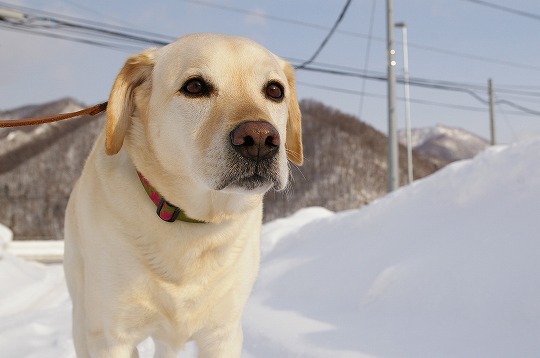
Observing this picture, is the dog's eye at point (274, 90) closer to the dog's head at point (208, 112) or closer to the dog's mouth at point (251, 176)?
the dog's head at point (208, 112)

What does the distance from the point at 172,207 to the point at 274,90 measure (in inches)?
27.3

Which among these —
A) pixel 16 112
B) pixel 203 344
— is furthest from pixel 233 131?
pixel 16 112

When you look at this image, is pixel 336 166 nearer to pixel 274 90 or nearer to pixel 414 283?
pixel 414 283

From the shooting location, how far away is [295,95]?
120 inches

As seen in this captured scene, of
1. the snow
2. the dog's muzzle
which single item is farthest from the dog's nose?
the snow

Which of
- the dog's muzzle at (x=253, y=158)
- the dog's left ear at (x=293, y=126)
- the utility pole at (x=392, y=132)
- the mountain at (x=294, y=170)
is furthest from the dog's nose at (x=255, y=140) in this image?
the mountain at (x=294, y=170)

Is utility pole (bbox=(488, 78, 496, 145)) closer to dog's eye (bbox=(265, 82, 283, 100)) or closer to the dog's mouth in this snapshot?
dog's eye (bbox=(265, 82, 283, 100))

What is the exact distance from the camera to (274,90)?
2656mm

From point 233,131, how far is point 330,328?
312 centimetres

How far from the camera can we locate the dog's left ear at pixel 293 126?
303 centimetres

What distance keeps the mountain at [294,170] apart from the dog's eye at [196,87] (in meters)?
25.7

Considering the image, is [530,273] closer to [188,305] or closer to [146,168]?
[188,305]

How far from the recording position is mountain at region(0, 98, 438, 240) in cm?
3431

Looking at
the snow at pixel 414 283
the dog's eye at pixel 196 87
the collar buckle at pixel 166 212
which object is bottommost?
the snow at pixel 414 283
